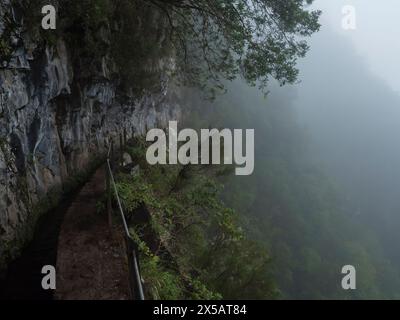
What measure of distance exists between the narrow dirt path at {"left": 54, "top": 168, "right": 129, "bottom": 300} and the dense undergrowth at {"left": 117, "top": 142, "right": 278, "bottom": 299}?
0.70m

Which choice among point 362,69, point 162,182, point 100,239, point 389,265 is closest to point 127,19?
point 162,182

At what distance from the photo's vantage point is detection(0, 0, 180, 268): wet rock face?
7320mm

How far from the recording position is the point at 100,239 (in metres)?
7.66

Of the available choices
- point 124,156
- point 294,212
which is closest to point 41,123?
point 124,156

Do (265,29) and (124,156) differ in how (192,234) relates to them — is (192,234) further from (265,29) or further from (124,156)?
(265,29)

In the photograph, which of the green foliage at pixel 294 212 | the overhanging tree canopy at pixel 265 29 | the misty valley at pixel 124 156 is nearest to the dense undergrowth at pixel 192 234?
the misty valley at pixel 124 156

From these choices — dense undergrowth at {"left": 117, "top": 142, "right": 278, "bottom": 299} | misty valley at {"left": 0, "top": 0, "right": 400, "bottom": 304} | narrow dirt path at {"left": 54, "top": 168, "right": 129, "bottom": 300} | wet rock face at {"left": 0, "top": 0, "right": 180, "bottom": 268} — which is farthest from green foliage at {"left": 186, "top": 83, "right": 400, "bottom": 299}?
narrow dirt path at {"left": 54, "top": 168, "right": 129, "bottom": 300}

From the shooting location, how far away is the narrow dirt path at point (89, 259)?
6102 millimetres

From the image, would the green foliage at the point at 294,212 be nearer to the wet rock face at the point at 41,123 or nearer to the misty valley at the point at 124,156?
the misty valley at the point at 124,156

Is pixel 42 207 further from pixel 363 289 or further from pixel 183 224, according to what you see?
pixel 363 289

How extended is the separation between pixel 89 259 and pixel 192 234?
5547 millimetres

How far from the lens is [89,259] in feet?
23.0

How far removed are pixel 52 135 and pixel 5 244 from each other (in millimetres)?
3974

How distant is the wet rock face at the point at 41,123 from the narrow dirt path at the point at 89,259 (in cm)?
94
